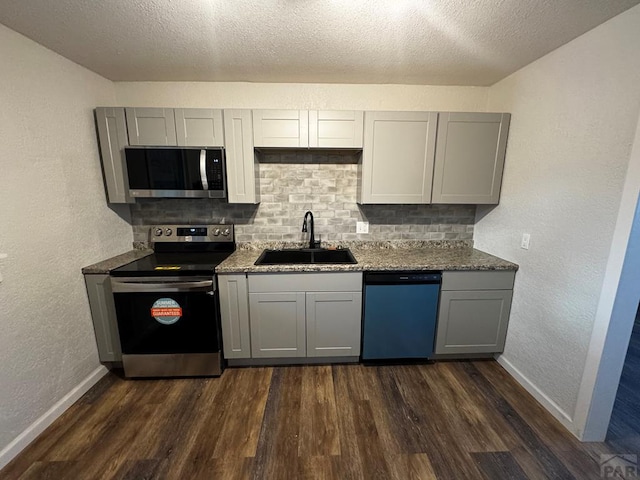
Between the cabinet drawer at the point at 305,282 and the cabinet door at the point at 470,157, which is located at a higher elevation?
the cabinet door at the point at 470,157

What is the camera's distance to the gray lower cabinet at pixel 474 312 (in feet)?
6.54

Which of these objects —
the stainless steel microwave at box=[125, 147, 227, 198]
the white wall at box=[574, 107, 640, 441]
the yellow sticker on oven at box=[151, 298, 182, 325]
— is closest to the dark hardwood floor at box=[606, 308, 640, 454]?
the white wall at box=[574, 107, 640, 441]

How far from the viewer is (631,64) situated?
1.26m

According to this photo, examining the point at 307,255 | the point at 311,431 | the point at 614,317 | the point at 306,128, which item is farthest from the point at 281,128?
the point at 614,317

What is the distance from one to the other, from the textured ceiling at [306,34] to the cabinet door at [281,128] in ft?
1.08

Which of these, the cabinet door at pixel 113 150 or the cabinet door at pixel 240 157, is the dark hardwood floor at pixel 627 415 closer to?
the cabinet door at pixel 240 157

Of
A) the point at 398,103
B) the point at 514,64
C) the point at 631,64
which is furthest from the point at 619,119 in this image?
the point at 398,103

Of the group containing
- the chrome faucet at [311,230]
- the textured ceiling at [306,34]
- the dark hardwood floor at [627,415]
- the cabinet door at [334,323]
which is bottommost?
the dark hardwood floor at [627,415]

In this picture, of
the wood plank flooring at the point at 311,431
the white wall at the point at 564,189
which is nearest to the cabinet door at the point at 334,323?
the wood plank flooring at the point at 311,431

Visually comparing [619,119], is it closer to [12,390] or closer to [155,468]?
[155,468]

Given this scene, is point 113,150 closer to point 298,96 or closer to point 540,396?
point 298,96

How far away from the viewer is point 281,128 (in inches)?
78.5

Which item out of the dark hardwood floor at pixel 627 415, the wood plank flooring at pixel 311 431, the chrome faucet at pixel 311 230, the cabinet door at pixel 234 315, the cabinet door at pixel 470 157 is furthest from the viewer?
the chrome faucet at pixel 311 230

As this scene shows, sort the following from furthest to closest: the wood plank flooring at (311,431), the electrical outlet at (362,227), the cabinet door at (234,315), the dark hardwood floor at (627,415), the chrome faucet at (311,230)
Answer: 1. the electrical outlet at (362,227)
2. the chrome faucet at (311,230)
3. the cabinet door at (234,315)
4. the dark hardwood floor at (627,415)
5. the wood plank flooring at (311,431)
